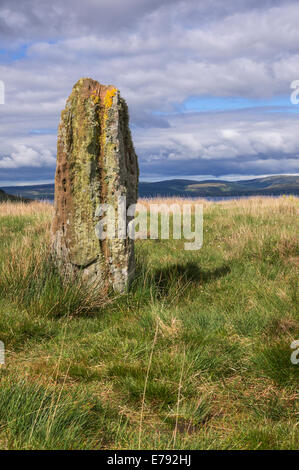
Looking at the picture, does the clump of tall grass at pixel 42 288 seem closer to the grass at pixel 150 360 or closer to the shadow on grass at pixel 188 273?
the grass at pixel 150 360

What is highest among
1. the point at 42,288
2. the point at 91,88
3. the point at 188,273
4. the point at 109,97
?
the point at 91,88

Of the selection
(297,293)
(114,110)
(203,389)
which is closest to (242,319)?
(297,293)

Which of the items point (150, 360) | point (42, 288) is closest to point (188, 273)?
point (42, 288)

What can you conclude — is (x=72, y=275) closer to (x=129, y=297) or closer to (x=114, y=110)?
(x=129, y=297)

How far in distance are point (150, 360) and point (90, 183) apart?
2.83 meters

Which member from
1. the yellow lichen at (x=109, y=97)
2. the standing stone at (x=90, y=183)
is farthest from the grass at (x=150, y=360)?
the yellow lichen at (x=109, y=97)

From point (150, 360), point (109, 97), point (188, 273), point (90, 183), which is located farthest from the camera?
point (188, 273)

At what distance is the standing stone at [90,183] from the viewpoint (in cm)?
568

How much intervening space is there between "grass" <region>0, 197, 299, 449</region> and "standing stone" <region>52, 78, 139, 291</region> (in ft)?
1.05

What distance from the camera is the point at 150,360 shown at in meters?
3.60

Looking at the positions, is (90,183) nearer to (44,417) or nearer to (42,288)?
(42,288)

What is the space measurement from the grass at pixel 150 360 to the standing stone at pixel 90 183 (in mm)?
321

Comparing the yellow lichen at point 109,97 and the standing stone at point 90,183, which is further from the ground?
the yellow lichen at point 109,97

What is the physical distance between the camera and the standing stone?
5.68 metres
